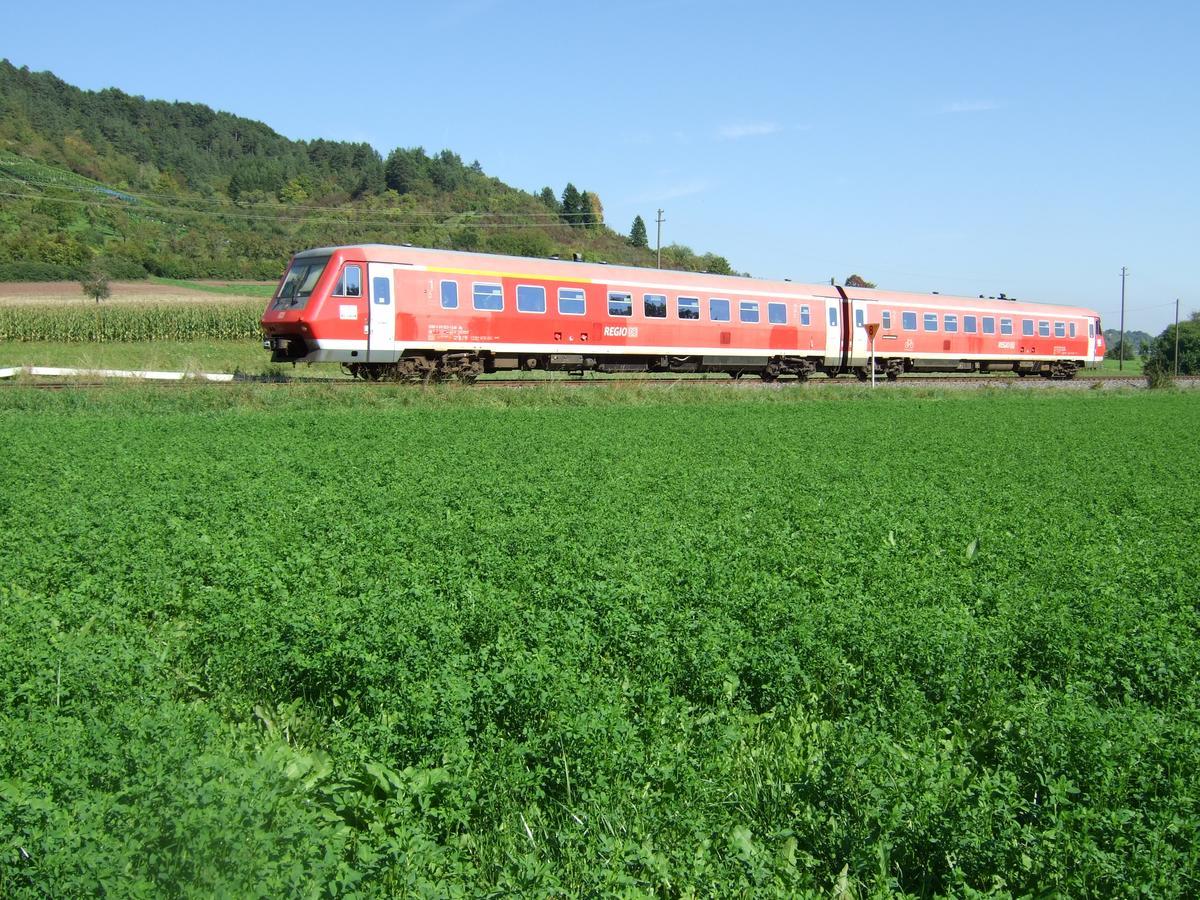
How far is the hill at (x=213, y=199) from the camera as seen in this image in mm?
75062

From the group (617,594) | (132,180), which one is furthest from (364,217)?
(617,594)

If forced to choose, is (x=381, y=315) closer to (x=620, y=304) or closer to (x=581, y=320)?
(x=581, y=320)

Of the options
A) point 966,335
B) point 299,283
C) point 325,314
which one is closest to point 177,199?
point 966,335

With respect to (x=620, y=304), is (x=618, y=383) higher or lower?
lower

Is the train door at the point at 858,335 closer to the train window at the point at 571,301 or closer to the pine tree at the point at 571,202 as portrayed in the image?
the train window at the point at 571,301

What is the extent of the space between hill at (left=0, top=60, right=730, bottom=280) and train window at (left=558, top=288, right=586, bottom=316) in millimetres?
53464

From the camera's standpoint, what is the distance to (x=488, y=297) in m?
23.4

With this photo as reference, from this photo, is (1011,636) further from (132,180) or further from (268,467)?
A: (132,180)

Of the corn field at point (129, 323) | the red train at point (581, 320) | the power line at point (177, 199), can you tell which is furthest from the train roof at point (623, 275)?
the power line at point (177, 199)

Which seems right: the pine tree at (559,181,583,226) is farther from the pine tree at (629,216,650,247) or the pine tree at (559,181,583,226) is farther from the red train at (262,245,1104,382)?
the red train at (262,245,1104,382)

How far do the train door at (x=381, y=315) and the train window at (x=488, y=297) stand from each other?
222 cm

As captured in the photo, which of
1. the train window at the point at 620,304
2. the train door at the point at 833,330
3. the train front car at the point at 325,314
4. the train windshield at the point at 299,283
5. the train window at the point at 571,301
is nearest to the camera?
the train front car at the point at 325,314

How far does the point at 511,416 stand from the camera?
795 inches

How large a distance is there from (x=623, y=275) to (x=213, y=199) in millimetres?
86117
